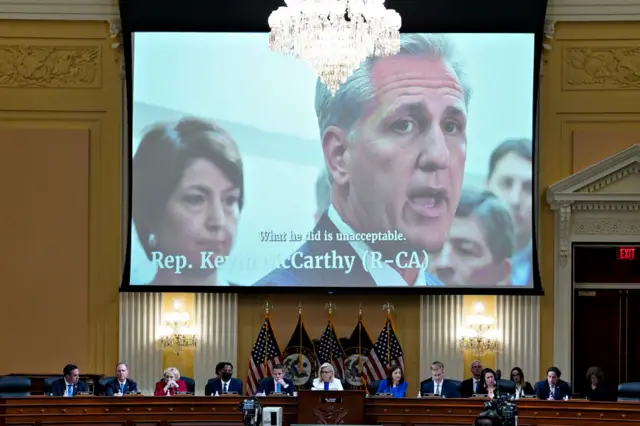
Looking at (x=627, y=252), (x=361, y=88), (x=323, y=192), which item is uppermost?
(x=361, y=88)

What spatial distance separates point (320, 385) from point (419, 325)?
3.14 m

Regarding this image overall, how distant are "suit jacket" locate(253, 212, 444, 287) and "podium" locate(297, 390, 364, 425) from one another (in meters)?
3.81

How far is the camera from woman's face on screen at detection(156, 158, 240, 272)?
16609mm

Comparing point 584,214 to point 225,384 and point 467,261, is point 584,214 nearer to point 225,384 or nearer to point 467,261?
point 467,261

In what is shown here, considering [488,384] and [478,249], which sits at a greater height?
[478,249]

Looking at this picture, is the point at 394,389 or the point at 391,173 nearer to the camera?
the point at 394,389

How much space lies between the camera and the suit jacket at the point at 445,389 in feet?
47.1

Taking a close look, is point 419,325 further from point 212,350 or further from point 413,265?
point 212,350

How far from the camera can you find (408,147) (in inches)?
653

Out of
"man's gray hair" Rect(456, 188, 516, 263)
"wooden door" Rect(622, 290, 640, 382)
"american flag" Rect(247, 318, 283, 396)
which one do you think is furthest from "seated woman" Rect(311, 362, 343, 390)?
"wooden door" Rect(622, 290, 640, 382)

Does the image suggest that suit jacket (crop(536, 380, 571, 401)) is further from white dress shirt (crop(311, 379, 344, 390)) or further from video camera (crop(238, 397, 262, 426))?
video camera (crop(238, 397, 262, 426))

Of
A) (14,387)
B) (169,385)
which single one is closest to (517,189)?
(169,385)

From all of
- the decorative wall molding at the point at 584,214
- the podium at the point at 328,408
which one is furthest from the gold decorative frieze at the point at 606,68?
the podium at the point at 328,408

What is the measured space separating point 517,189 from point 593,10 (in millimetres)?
2717
